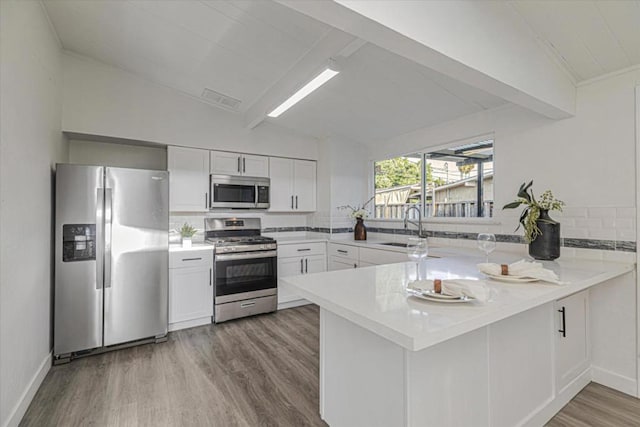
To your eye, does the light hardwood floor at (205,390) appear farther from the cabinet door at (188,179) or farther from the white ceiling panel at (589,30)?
the white ceiling panel at (589,30)

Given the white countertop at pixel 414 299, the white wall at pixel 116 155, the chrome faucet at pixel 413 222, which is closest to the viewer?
the white countertop at pixel 414 299

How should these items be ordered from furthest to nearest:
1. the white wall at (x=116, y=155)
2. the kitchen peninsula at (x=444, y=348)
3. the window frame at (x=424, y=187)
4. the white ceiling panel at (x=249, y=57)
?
the white wall at (x=116, y=155), the window frame at (x=424, y=187), the white ceiling panel at (x=249, y=57), the kitchen peninsula at (x=444, y=348)

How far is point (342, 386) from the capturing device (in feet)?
5.01

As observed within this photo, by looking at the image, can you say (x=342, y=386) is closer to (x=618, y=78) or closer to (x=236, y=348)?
(x=236, y=348)

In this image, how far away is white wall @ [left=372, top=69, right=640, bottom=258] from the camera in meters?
2.13

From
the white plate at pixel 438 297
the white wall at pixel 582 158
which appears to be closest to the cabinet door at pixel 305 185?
the white wall at pixel 582 158

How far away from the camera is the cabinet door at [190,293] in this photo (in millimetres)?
3207

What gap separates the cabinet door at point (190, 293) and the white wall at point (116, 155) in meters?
1.46

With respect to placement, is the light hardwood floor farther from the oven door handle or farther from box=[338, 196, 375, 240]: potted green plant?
box=[338, 196, 375, 240]: potted green plant

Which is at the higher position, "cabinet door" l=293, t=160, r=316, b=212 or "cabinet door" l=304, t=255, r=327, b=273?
"cabinet door" l=293, t=160, r=316, b=212

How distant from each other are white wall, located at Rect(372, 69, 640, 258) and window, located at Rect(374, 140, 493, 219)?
253mm

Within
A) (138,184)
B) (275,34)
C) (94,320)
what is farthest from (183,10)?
(94,320)

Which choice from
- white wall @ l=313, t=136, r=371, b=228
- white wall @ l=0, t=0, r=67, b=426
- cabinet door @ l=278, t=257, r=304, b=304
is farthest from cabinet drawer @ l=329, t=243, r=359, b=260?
white wall @ l=0, t=0, r=67, b=426

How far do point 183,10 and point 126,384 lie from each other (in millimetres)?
2750
